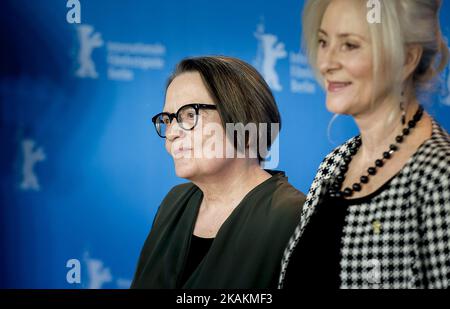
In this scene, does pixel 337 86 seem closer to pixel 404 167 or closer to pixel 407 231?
pixel 404 167

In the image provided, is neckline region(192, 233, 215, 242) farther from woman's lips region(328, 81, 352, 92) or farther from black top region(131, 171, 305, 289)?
woman's lips region(328, 81, 352, 92)

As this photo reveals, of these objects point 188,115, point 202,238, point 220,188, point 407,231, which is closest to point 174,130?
point 188,115

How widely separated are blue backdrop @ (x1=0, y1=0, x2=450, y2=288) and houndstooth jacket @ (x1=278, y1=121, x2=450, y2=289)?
85 cm

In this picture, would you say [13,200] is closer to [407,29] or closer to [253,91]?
[253,91]

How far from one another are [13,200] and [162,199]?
20.9 inches

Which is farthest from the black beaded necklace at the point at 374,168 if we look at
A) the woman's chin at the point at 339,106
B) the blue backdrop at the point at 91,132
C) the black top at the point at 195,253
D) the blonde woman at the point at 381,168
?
the blue backdrop at the point at 91,132

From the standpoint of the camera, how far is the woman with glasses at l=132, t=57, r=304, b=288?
1.56 metres

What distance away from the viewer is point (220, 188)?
174cm

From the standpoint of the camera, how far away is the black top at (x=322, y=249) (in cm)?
126

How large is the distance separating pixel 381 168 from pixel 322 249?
0.22 m

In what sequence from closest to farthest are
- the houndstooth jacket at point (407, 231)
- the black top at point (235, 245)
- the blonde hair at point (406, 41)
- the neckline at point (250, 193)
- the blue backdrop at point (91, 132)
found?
the houndstooth jacket at point (407, 231)
the blonde hair at point (406, 41)
the black top at point (235, 245)
the neckline at point (250, 193)
the blue backdrop at point (91, 132)

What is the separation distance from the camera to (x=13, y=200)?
6.59 feet

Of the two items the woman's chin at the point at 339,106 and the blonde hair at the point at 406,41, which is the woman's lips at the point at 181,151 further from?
the blonde hair at the point at 406,41
